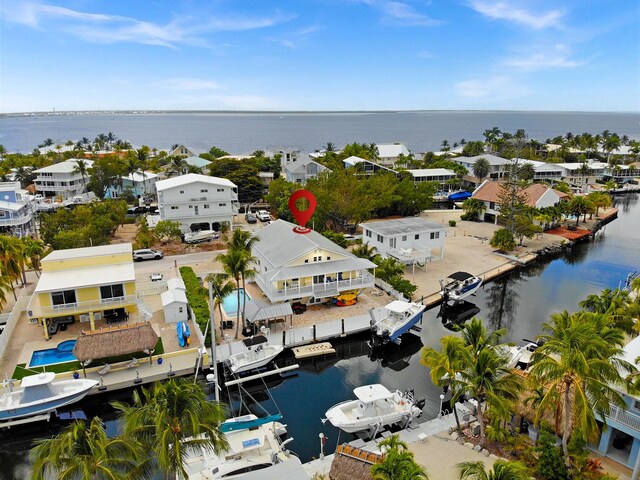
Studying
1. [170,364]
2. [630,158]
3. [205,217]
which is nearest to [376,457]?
[170,364]

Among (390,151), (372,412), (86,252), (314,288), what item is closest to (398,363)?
(372,412)

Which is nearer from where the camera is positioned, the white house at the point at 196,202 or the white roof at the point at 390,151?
the white house at the point at 196,202

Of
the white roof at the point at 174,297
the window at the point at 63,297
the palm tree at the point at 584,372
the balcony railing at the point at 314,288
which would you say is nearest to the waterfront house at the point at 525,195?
the balcony railing at the point at 314,288

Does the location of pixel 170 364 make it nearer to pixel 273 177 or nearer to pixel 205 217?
pixel 205 217

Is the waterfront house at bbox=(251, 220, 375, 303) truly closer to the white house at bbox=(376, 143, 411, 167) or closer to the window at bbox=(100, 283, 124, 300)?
the window at bbox=(100, 283, 124, 300)

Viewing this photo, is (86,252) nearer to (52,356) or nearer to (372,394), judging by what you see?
(52,356)

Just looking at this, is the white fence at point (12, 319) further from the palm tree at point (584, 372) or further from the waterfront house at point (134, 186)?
the waterfront house at point (134, 186)

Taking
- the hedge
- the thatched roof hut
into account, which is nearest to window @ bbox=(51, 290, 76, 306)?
the thatched roof hut
